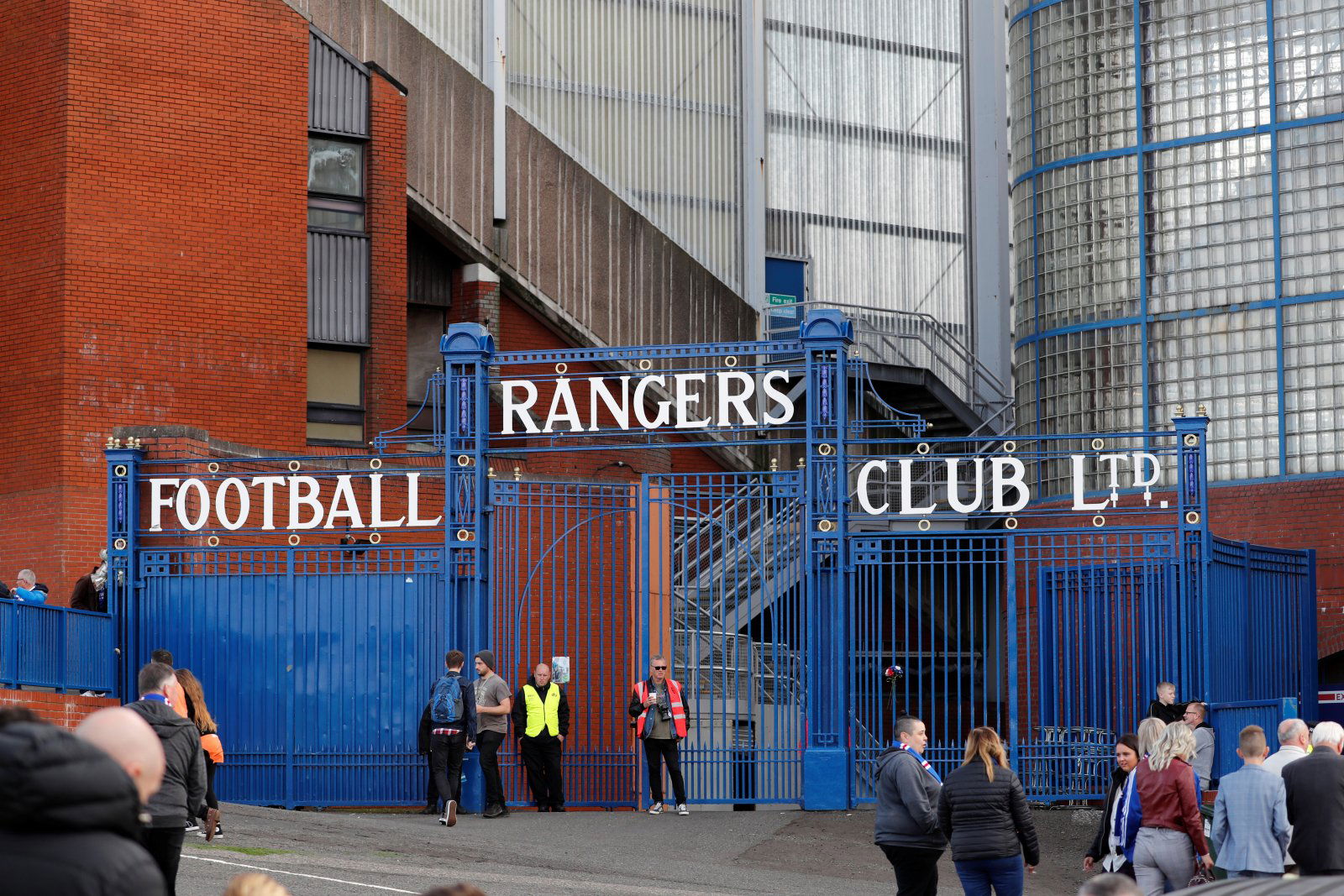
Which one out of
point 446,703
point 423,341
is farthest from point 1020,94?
point 446,703

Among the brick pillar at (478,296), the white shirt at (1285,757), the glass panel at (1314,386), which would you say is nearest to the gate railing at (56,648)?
the brick pillar at (478,296)

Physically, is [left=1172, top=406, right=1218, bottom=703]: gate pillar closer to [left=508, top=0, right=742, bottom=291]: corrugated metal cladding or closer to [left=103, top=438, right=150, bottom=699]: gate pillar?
[left=103, top=438, right=150, bottom=699]: gate pillar

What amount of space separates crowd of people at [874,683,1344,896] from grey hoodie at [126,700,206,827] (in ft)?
12.5

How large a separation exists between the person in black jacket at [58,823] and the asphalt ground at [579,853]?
7764 millimetres

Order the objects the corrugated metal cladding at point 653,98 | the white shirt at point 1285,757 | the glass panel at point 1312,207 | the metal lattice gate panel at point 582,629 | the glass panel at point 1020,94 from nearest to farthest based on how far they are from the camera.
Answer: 1. the white shirt at point 1285,757
2. the metal lattice gate panel at point 582,629
3. the glass panel at point 1312,207
4. the glass panel at point 1020,94
5. the corrugated metal cladding at point 653,98

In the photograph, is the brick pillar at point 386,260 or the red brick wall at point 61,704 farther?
the brick pillar at point 386,260

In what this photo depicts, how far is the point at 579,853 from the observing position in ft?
50.0

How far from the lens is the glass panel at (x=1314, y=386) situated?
77.9 ft

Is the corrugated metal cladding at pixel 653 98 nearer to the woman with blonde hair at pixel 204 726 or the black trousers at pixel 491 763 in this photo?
the black trousers at pixel 491 763

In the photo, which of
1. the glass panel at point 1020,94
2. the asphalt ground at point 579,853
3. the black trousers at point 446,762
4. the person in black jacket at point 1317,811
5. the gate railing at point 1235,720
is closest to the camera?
the person in black jacket at point 1317,811

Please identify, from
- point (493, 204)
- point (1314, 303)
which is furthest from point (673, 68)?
point (1314, 303)

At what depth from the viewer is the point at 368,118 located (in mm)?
25016

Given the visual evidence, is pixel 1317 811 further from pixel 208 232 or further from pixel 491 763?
pixel 208 232

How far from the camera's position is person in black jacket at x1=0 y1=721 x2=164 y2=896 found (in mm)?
4629
